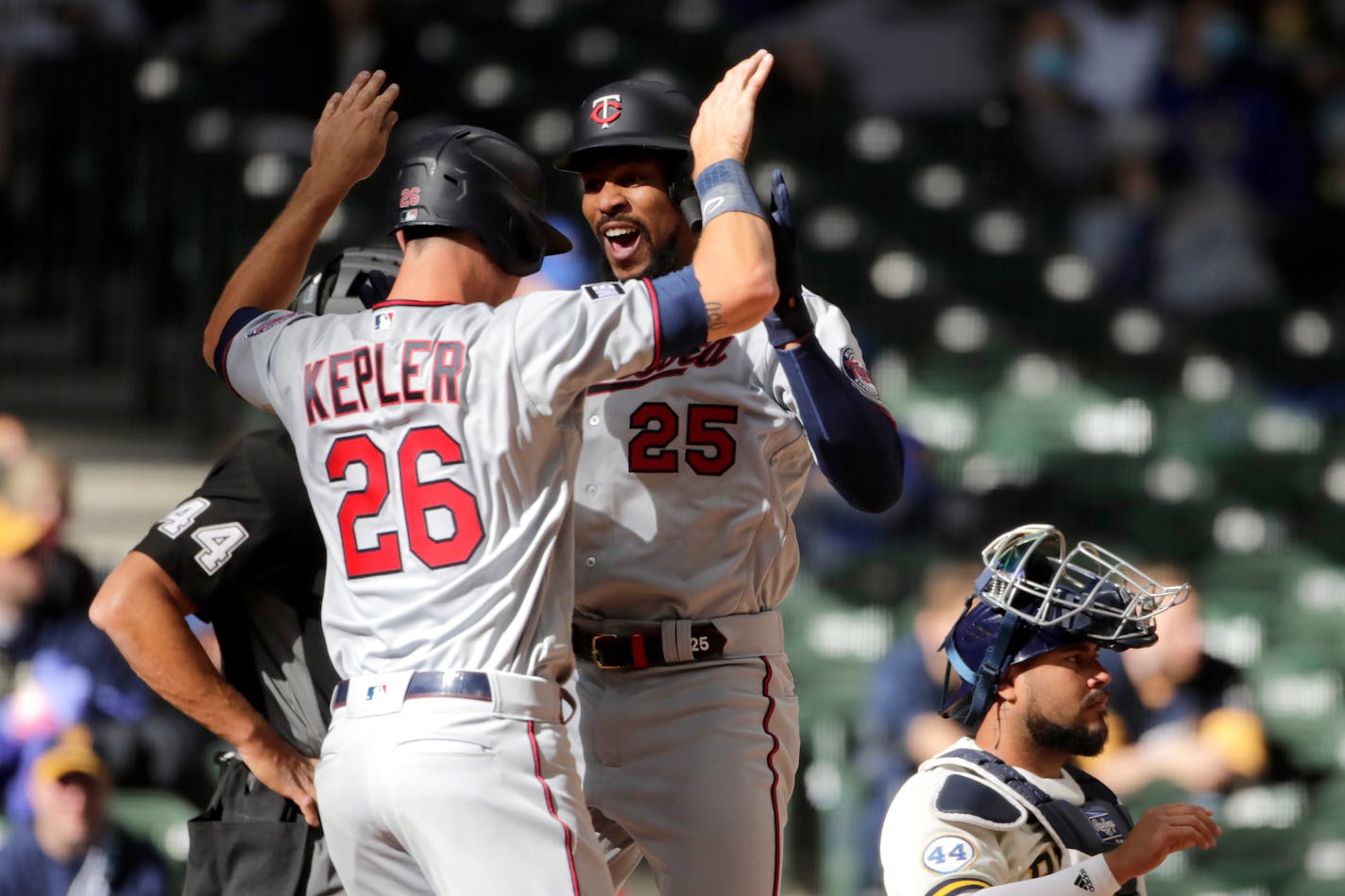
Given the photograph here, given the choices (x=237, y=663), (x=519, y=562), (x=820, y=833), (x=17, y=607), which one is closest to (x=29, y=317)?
(x=17, y=607)

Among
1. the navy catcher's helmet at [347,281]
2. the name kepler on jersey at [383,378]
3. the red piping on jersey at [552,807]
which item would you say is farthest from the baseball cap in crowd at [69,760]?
the red piping on jersey at [552,807]

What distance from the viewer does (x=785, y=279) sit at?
97.3 inches

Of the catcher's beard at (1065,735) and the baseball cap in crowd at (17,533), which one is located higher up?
the baseball cap in crowd at (17,533)

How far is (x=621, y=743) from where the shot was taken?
2672 mm

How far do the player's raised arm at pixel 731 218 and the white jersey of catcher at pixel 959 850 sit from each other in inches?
29.3

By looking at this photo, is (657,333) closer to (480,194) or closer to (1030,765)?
(480,194)

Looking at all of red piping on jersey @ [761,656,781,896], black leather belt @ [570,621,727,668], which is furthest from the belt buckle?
red piping on jersey @ [761,656,781,896]

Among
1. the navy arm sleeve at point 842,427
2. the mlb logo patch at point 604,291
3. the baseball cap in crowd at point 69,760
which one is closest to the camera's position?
A: the mlb logo patch at point 604,291

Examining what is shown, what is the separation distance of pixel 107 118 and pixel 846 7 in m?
3.17

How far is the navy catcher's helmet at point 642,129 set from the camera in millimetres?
2779

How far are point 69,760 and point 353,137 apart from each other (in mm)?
2346

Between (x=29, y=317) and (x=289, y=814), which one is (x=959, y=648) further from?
(x=29, y=317)

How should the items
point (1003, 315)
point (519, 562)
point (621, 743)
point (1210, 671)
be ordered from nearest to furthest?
point (519, 562)
point (621, 743)
point (1210, 671)
point (1003, 315)

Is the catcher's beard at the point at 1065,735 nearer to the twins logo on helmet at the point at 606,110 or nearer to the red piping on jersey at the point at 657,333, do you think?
the red piping on jersey at the point at 657,333
